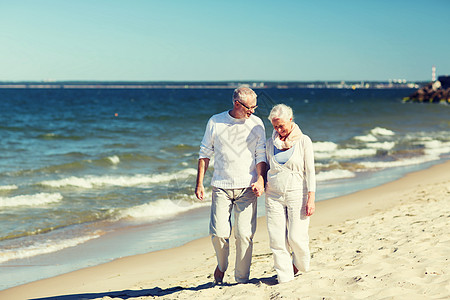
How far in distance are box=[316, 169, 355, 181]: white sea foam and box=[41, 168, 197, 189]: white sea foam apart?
12.9ft

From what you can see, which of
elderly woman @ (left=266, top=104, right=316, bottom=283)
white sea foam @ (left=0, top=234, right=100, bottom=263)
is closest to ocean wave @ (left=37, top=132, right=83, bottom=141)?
white sea foam @ (left=0, top=234, right=100, bottom=263)

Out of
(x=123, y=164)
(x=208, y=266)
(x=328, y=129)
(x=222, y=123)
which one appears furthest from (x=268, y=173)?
(x=328, y=129)

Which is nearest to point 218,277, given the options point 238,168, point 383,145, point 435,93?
point 238,168

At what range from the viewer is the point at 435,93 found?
223ft

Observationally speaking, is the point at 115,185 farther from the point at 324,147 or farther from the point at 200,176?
the point at 324,147

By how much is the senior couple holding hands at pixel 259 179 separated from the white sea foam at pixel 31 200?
729 cm

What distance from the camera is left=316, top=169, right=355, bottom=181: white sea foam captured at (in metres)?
13.4

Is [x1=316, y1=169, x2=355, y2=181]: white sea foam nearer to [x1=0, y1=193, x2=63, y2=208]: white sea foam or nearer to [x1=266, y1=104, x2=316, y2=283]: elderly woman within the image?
[x1=0, y1=193, x2=63, y2=208]: white sea foam

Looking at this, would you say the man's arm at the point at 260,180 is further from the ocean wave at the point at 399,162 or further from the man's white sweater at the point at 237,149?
the ocean wave at the point at 399,162

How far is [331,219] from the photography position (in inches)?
327

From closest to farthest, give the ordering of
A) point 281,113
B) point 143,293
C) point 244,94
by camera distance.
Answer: point 281,113
point 244,94
point 143,293

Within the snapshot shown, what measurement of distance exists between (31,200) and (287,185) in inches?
321

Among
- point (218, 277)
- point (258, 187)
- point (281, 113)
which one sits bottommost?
point (218, 277)

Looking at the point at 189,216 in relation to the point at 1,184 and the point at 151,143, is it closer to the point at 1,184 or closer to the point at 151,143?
the point at 1,184
